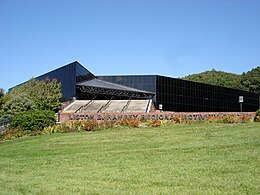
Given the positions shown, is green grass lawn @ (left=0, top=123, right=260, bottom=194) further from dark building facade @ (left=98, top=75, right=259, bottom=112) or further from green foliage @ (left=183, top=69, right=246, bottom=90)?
green foliage @ (left=183, top=69, right=246, bottom=90)

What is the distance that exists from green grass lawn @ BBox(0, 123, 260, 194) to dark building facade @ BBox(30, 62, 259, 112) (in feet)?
106

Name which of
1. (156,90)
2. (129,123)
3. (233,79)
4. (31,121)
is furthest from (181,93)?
(233,79)

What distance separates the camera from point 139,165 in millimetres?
9719

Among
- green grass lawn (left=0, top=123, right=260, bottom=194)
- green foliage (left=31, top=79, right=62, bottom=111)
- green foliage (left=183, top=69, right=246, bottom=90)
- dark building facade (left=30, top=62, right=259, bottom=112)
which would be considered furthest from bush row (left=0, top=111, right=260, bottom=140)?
green foliage (left=183, top=69, right=246, bottom=90)

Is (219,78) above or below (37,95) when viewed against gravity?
above

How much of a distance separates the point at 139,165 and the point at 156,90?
43.4 meters

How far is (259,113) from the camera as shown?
21422mm

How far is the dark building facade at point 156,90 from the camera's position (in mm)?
47438

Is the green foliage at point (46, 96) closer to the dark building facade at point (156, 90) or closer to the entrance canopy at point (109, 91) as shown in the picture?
the dark building facade at point (156, 90)

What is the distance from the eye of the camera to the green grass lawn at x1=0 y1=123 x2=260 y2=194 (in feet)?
24.8

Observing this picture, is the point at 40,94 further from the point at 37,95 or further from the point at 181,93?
the point at 181,93

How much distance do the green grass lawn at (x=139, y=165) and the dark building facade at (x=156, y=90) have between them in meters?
32.3

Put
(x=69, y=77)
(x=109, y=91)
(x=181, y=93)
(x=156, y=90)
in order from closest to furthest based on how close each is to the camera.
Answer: (x=69, y=77), (x=109, y=91), (x=156, y=90), (x=181, y=93)

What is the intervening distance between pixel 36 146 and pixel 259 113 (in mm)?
14095
